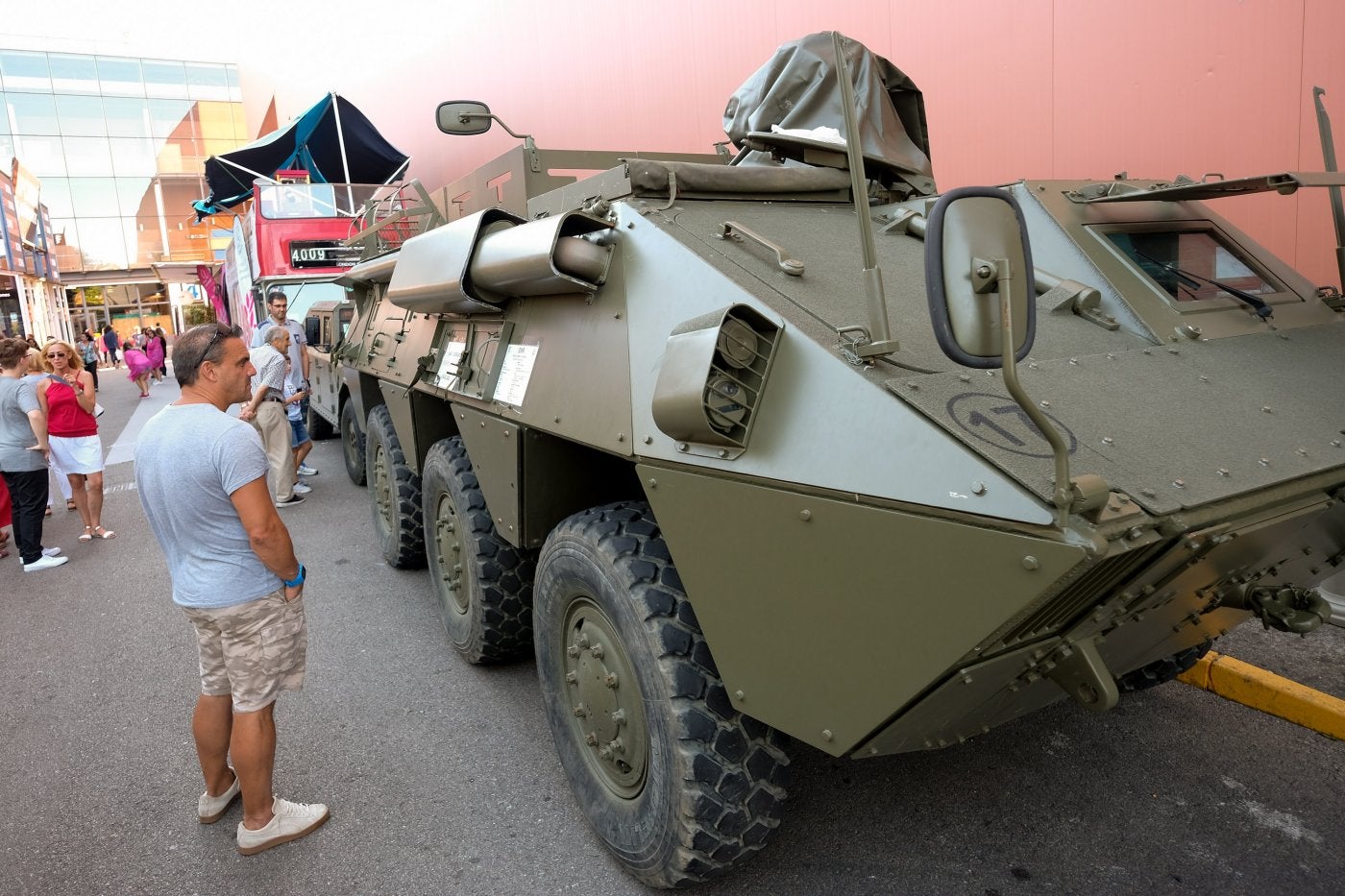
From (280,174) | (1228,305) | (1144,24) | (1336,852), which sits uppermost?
(280,174)

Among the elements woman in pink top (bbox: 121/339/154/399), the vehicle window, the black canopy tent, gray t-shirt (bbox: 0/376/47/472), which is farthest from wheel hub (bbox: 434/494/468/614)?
woman in pink top (bbox: 121/339/154/399)

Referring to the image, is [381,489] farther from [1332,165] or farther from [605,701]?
[1332,165]

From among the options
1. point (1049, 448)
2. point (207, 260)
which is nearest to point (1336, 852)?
point (1049, 448)

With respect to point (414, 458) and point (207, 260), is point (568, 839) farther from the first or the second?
point (207, 260)

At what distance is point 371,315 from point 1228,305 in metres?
4.63

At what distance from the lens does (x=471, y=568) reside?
3.69 metres

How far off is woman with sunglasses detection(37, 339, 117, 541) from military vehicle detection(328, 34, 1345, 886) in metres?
4.48

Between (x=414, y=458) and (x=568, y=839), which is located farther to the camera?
(x=414, y=458)

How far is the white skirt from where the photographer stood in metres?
Result: 6.60

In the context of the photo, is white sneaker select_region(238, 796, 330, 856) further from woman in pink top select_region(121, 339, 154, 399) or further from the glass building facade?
the glass building facade

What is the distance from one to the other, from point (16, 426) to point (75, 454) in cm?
62

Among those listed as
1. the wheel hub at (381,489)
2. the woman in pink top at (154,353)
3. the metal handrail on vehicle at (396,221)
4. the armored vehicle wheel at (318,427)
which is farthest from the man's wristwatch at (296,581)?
the woman in pink top at (154,353)

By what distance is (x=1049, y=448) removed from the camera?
1705 mm

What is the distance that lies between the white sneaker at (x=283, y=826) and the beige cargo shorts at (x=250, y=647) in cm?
37
